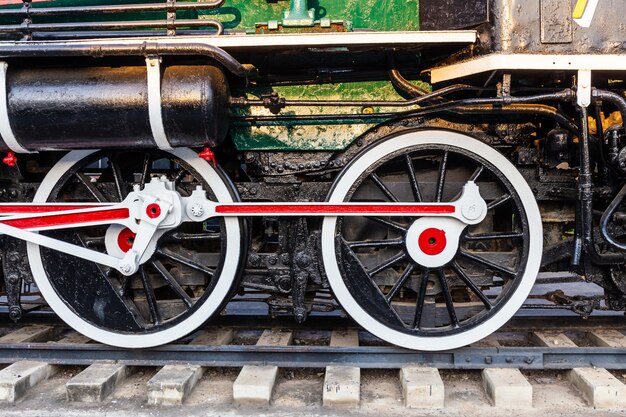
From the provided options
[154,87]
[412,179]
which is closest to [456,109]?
[412,179]

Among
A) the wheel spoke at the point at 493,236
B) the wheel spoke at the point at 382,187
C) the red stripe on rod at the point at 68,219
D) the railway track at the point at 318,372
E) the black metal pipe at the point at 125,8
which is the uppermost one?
the black metal pipe at the point at 125,8

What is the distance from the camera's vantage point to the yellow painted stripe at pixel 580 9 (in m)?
2.07

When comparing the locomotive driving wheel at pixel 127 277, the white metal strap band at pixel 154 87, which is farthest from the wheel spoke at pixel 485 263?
the white metal strap band at pixel 154 87

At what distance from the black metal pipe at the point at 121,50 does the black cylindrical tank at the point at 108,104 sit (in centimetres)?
11

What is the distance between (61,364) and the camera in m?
2.58

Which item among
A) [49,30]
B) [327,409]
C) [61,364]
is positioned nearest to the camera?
[327,409]

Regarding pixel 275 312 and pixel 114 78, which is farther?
pixel 275 312

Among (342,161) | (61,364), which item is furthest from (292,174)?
(61,364)

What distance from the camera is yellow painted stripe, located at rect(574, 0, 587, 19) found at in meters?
2.07

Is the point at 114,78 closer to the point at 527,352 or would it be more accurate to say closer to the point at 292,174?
the point at 292,174

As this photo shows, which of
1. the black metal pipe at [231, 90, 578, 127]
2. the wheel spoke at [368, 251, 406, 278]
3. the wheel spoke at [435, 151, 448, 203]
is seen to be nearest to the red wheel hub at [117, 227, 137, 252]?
the black metal pipe at [231, 90, 578, 127]

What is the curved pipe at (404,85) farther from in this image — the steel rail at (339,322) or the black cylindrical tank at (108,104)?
the steel rail at (339,322)

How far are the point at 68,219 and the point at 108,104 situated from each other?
0.62 metres

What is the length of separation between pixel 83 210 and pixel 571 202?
7.86 feet
